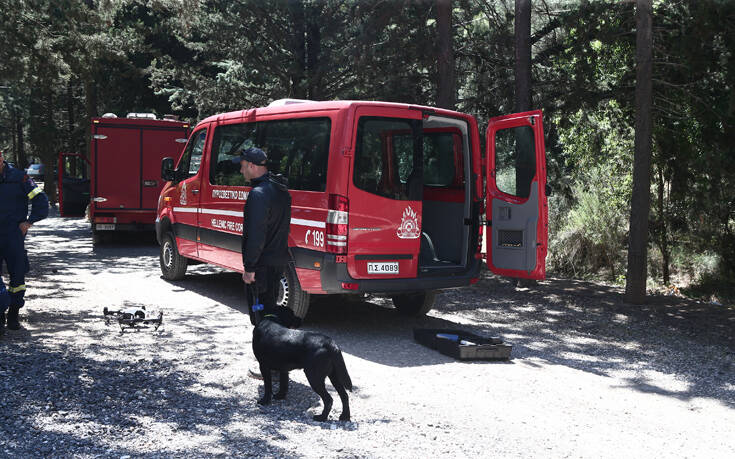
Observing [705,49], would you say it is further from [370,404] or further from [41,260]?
[41,260]

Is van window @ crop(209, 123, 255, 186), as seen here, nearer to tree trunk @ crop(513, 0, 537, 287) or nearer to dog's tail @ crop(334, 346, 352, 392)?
dog's tail @ crop(334, 346, 352, 392)

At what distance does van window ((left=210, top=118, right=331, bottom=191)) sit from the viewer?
8.16 meters

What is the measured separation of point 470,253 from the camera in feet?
28.8

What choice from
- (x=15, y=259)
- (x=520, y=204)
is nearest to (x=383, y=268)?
(x=520, y=204)

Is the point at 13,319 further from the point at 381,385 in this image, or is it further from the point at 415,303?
the point at 415,303

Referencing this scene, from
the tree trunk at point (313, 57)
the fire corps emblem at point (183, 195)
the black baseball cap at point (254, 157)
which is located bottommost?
the fire corps emblem at point (183, 195)

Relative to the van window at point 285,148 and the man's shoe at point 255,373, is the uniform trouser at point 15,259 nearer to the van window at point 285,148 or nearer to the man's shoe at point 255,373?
the van window at point 285,148

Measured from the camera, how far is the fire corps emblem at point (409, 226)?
815 centimetres

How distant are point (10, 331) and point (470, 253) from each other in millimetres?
5277

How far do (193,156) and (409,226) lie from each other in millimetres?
4368

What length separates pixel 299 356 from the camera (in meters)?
5.21

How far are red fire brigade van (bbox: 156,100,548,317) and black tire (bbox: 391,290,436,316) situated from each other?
0.02 meters

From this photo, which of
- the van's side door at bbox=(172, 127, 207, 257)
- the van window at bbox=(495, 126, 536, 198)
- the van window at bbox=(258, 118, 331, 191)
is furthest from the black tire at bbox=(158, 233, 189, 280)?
the van window at bbox=(495, 126, 536, 198)

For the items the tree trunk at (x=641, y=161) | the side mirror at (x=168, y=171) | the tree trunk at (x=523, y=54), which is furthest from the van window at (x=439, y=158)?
the side mirror at (x=168, y=171)
